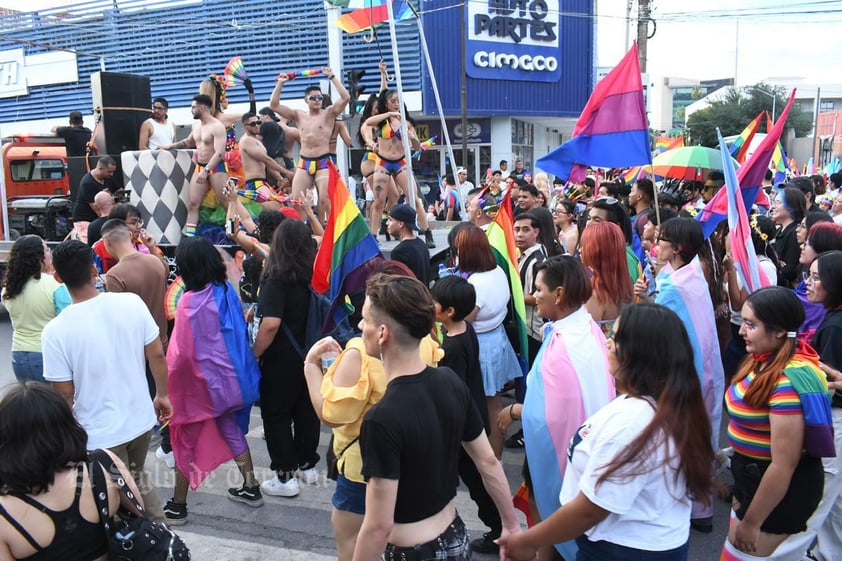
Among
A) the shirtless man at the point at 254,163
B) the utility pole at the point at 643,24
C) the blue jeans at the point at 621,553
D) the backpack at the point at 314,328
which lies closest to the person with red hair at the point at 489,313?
the backpack at the point at 314,328

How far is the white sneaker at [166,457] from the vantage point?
506cm

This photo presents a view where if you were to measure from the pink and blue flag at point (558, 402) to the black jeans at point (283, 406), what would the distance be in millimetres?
1995

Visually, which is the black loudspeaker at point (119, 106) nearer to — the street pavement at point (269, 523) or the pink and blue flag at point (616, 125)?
the street pavement at point (269, 523)

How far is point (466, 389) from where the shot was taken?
7.96ft

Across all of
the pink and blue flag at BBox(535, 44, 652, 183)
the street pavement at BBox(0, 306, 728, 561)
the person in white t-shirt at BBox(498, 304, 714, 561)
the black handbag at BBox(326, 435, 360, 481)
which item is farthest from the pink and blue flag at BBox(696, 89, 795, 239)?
the black handbag at BBox(326, 435, 360, 481)

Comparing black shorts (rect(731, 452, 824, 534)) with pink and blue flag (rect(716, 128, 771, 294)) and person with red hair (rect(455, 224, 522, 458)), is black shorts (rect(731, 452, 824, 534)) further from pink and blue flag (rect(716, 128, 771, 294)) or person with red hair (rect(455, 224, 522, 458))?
person with red hair (rect(455, 224, 522, 458))

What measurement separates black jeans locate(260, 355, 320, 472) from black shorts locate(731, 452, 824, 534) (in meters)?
2.73

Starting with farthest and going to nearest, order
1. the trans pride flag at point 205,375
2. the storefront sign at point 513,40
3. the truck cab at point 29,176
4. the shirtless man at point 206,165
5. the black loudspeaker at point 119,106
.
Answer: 1. the storefront sign at point 513,40
2. the truck cab at point 29,176
3. the black loudspeaker at point 119,106
4. the shirtless man at point 206,165
5. the trans pride flag at point 205,375

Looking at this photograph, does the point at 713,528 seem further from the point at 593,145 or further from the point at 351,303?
the point at 593,145

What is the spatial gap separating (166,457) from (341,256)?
230cm

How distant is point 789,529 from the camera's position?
8.61 ft

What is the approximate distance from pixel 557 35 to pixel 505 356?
22061mm

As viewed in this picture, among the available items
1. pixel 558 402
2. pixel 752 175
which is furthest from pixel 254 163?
pixel 558 402

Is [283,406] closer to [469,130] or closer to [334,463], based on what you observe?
[334,463]
